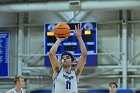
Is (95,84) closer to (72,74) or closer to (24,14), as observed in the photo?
(24,14)

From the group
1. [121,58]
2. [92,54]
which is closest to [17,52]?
[92,54]

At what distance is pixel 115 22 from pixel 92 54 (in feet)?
4.36

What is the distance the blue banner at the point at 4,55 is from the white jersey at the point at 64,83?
7418 mm

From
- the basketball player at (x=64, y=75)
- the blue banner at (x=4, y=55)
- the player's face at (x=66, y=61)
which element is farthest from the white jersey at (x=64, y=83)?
the blue banner at (x=4, y=55)

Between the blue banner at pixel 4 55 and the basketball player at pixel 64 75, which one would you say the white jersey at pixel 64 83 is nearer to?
the basketball player at pixel 64 75

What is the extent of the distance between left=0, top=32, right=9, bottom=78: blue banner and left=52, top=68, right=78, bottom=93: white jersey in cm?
742

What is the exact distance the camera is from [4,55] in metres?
11.3

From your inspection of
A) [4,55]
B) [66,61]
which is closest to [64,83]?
[66,61]

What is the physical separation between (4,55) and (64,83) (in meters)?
7.54

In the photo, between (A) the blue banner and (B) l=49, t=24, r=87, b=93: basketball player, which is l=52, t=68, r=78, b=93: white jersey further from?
(A) the blue banner

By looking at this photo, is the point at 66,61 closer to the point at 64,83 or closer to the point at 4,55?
the point at 64,83

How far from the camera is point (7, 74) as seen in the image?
441 inches

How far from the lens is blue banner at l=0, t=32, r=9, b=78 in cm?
1120

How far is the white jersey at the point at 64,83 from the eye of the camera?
3.99m
